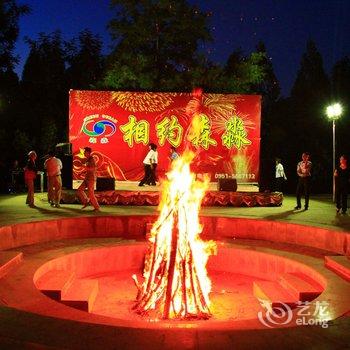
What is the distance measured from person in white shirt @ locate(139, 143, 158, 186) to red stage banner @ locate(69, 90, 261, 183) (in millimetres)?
375

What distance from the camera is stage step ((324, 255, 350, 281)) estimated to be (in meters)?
7.46

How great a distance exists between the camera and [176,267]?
6.88 meters

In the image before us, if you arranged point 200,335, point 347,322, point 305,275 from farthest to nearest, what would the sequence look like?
point 305,275
point 347,322
point 200,335

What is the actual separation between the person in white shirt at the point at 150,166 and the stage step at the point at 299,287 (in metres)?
9.65

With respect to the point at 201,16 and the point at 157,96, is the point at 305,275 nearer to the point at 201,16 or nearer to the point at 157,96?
the point at 157,96

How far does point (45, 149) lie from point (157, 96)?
7.37 m

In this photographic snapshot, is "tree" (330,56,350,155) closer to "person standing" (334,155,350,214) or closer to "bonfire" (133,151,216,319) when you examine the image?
"person standing" (334,155,350,214)

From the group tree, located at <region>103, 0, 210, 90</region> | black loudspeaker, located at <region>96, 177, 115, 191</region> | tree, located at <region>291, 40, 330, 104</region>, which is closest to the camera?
black loudspeaker, located at <region>96, 177, 115, 191</region>

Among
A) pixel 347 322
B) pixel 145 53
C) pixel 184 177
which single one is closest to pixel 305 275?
pixel 184 177

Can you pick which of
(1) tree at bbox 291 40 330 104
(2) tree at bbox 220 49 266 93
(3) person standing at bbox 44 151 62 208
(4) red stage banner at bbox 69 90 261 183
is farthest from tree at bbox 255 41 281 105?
(3) person standing at bbox 44 151 62 208

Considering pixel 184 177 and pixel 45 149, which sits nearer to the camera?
pixel 184 177

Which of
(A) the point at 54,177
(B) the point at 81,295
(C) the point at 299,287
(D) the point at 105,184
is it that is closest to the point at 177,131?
(D) the point at 105,184

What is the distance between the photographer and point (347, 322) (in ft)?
14.9

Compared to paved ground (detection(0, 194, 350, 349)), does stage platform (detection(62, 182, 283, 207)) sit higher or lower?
higher
